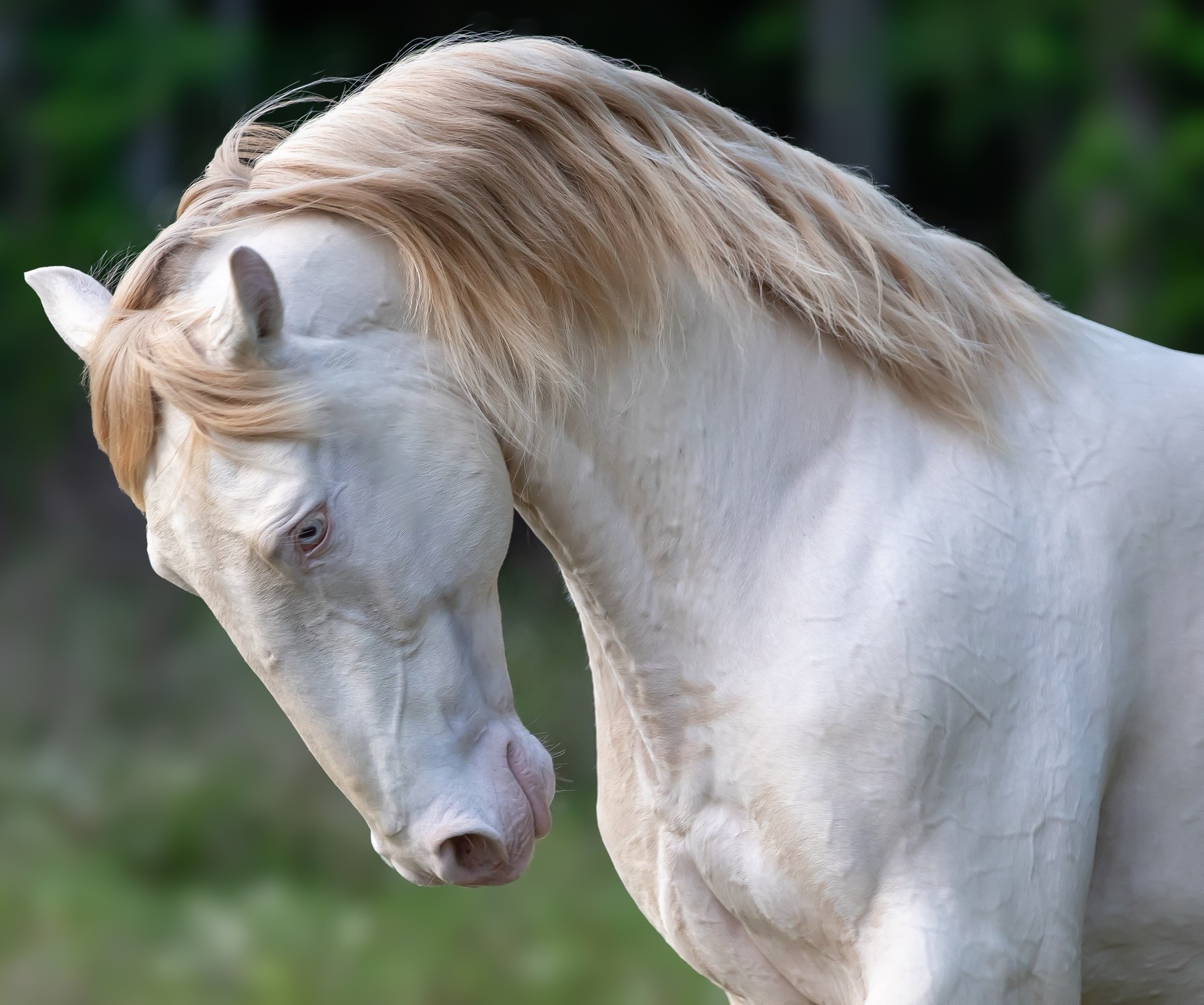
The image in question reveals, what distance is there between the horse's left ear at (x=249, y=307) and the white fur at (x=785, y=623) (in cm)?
3

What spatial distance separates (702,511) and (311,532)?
0.39 meters

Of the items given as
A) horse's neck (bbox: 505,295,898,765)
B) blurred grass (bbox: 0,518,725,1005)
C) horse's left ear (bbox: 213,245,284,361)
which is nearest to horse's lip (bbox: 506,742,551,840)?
horse's neck (bbox: 505,295,898,765)

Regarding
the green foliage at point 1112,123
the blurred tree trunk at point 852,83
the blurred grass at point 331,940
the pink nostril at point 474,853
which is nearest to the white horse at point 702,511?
the pink nostril at point 474,853

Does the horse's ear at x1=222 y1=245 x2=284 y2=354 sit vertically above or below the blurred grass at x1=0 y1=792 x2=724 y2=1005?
above

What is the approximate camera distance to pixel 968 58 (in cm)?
533

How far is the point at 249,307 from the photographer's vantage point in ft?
3.52

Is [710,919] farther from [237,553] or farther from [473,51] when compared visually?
[473,51]

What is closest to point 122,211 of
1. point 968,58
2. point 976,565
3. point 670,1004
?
point 968,58

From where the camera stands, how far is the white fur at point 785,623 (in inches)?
45.3

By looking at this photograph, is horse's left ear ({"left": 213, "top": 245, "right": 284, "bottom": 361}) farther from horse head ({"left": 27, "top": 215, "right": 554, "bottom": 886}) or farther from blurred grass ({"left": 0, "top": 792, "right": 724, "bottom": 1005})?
blurred grass ({"left": 0, "top": 792, "right": 724, "bottom": 1005})

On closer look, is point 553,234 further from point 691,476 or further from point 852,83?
point 852,83

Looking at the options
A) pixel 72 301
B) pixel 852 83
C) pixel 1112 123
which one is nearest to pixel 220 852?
pixel 72 301

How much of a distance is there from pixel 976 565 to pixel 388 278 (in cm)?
61

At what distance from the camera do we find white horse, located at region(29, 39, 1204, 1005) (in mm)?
1148
